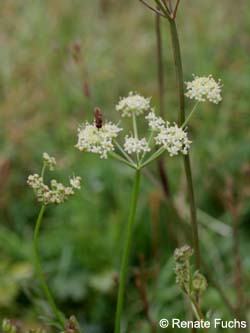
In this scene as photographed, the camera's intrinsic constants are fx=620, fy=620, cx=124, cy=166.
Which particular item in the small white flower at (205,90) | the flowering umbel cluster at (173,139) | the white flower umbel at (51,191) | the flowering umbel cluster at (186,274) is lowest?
the flowering umbel cluster at (186,274)

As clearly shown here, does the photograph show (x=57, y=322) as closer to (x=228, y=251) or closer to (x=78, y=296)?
(x=78, y=296)

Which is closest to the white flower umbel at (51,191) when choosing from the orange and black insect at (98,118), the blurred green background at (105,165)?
the orange and black insect at (98,118)

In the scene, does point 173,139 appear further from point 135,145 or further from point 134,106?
point 134,106

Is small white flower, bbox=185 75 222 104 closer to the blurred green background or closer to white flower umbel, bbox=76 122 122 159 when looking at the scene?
white flower umbel, bbox=76 122 122 159

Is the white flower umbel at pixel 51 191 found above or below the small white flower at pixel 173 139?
below

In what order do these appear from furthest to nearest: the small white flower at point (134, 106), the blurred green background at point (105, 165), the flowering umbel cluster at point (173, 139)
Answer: the blurred green background at point (105, 165) → the small white flower at point (134, 106) → the flowering umbel cluster at point (173, 139)

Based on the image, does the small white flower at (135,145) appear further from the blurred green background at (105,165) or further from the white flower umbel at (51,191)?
the blurred green background at (105,165)

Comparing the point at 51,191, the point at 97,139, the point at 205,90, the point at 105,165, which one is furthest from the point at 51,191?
the point at 105,165
